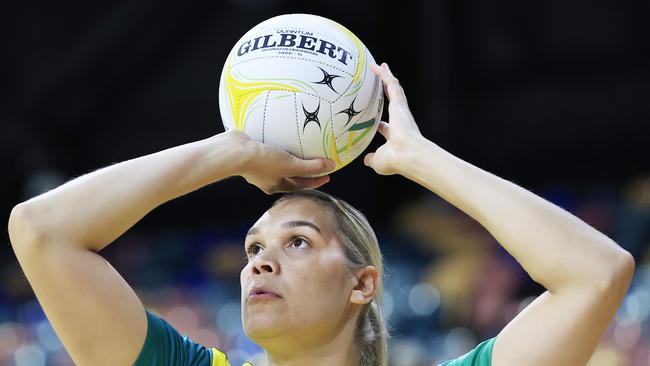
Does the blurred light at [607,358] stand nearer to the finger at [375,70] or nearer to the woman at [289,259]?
the woman at [289,259]

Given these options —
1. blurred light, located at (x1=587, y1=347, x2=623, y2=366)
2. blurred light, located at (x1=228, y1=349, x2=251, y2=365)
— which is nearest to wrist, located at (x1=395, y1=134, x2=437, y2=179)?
blurred light, located at (x1=587, y1=347, x2=623, y2=366)

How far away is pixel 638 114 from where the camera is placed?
9.30m

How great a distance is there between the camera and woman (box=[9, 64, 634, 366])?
281 centimetres

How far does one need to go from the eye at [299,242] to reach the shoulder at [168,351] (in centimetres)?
38

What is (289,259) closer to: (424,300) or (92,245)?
(92,245)

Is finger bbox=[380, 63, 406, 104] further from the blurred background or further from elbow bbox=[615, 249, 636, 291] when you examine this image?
the blurred background

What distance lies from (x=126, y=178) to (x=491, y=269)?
217 inches

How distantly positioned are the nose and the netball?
0.31m

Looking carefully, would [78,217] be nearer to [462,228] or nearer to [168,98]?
[462,228]

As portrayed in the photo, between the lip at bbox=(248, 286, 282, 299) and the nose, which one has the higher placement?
the nose

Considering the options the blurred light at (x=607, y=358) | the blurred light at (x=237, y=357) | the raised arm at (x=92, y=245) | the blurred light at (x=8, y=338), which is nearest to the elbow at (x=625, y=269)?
the raised arm at (x=92, y=245)

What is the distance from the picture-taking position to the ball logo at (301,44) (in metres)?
3.14

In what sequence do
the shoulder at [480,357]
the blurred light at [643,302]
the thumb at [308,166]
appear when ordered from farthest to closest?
1. the blurred light at [643,302]
2. the thumb at [308,166]
3. the shoulder at [480,357]

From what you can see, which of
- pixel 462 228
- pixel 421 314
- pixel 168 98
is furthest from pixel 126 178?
pixel 168 98
